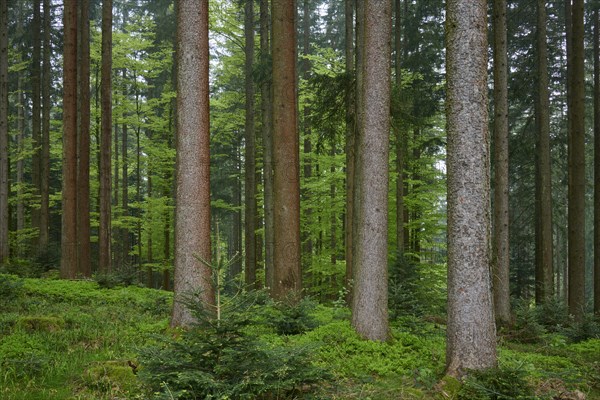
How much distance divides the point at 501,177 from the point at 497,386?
24.7 ft

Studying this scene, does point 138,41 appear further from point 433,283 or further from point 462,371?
point 462,371

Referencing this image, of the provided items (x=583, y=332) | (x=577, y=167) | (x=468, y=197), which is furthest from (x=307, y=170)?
(x=468, y=197)

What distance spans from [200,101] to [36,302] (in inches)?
289

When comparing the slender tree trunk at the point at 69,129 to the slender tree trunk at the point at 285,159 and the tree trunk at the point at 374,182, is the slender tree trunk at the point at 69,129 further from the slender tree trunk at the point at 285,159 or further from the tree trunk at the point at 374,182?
the tree trunk at the point at 374,182

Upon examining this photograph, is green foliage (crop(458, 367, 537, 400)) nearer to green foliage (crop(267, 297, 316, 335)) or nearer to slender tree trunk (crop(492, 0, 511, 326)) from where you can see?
green foliage (crop(267, 297, 316, 335))

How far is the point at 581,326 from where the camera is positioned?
1080cm

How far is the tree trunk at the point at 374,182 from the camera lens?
7.68 metres

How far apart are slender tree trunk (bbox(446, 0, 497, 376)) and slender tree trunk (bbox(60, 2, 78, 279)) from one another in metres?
13.0

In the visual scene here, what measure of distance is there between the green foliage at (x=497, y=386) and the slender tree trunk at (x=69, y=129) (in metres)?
13.5

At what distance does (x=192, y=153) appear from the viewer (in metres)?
7.62

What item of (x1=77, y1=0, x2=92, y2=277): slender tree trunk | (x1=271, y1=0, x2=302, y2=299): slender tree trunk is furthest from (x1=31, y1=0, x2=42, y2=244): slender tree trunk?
(x1=271, y1=0, x2=302, y2=299): slender tree trunk

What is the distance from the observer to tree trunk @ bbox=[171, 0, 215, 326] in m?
7.56

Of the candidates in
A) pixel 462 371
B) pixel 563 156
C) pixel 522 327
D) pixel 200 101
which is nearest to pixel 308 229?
pixel 522 327

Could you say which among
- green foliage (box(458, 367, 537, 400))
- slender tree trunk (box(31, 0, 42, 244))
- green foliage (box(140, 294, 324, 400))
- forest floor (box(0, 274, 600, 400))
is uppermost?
slender tree trunk (box(31, 0, 42, 244))
